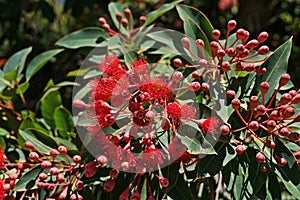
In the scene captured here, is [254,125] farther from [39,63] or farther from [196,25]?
[39,63]

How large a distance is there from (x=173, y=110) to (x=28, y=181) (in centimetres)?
48

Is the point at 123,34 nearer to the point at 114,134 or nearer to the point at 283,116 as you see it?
the point at 114,134

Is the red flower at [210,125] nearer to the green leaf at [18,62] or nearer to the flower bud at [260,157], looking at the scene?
the flower bud at [260,157]

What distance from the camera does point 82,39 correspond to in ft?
5.61

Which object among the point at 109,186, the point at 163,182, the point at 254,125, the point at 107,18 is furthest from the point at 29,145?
the point at 107,18

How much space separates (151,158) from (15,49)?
4.83 ft

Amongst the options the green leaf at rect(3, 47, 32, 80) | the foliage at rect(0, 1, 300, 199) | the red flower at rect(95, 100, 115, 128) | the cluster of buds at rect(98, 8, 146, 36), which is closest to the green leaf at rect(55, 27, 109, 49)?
the cluster of buds at rect(98, 8, 146, 36)

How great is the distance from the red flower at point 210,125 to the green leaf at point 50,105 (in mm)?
783

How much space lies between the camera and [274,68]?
126 cm

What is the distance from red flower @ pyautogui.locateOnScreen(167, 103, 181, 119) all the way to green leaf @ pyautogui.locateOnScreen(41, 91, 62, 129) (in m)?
0.75

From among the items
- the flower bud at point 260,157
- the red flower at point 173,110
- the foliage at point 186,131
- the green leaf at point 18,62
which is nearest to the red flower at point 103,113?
the foliage at point 186,131

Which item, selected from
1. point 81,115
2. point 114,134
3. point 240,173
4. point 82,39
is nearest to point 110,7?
point 82,39

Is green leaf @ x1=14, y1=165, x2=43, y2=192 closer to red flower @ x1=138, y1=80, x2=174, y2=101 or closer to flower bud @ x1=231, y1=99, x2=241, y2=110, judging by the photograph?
red flower @ x1=138, y1=80, x2=174, y2=101

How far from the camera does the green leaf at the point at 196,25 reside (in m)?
1.37
